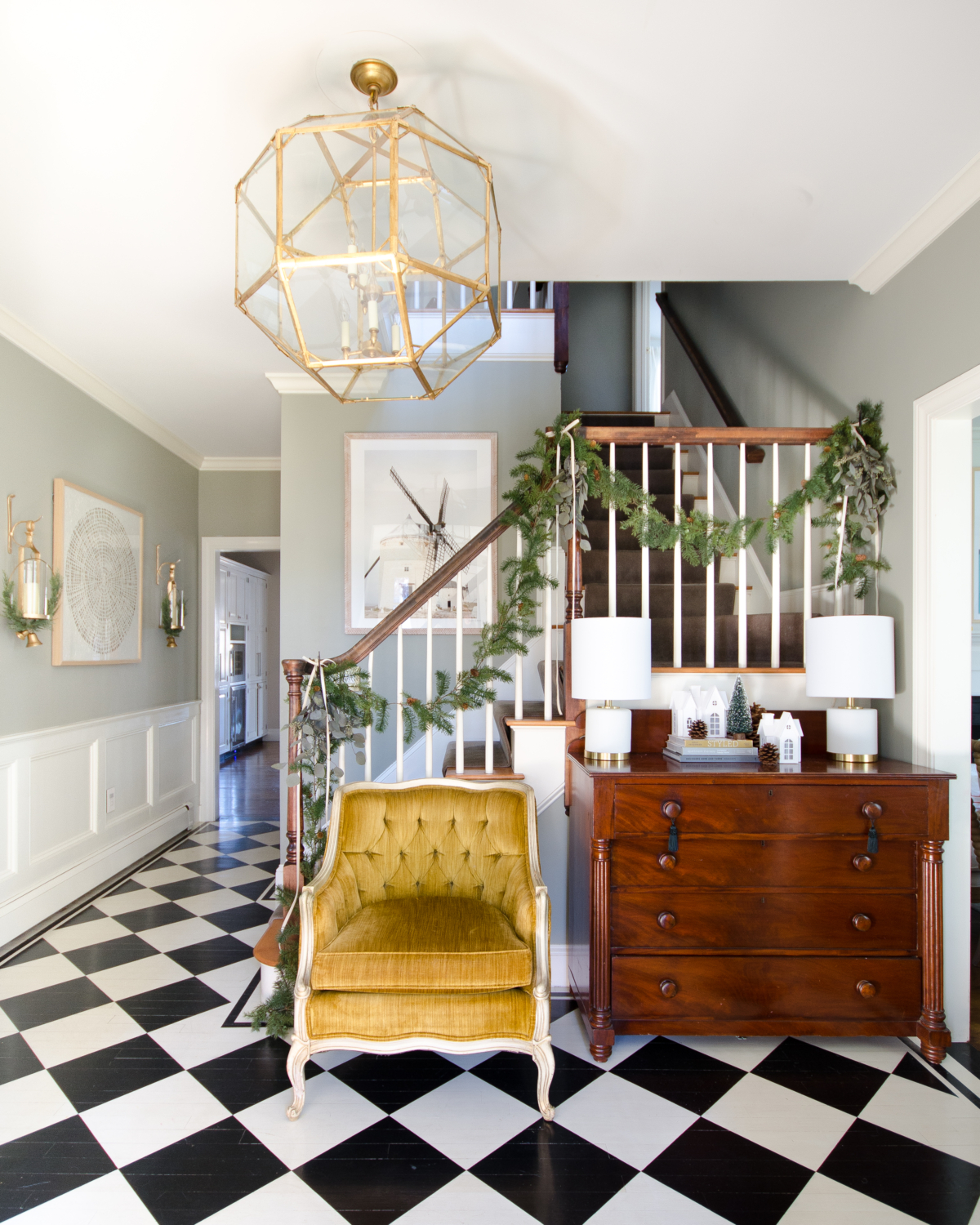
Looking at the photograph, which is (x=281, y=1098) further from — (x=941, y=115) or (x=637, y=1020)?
(x=941, y=115)

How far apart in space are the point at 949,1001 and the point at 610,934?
48.7 inches

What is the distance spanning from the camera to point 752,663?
10.8 ft

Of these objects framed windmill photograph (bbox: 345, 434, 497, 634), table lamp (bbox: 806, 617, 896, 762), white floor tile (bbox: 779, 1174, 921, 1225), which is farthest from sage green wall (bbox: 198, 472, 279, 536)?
white floor tile (bbox: 779, 1174, 921, 1225)

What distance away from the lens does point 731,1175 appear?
1.94 m

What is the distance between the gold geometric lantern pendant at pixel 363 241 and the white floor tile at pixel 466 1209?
1970 mm

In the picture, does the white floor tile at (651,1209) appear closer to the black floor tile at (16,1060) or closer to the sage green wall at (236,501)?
the black floor tile at (16,1060)

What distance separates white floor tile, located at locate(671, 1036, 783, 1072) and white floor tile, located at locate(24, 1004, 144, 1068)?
193 centimetres

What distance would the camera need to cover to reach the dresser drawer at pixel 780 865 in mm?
2506

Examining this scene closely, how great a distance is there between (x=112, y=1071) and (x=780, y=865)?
7.30 feet

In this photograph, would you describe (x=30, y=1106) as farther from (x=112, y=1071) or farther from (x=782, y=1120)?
(x=782, y=1120)

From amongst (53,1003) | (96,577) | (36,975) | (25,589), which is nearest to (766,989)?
(53,1003)

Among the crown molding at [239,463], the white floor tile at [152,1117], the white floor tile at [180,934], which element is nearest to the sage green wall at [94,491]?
the crown molding at [239,463]

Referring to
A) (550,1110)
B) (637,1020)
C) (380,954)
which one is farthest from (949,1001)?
(380,954)

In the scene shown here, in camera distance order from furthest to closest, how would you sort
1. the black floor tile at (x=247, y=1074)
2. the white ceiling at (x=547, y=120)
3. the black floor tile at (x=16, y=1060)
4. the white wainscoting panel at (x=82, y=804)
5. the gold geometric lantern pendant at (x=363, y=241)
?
1. the white wainscoting panel at (x=82, y=804)
2. the black floor tile at (x=16, y=1060)
3. the black floor tile at (x=247, y=1074)
4. the white ceiling at (x=547, y=120)
5. the gold geometric lantern pendant at (x=363, y=241)
